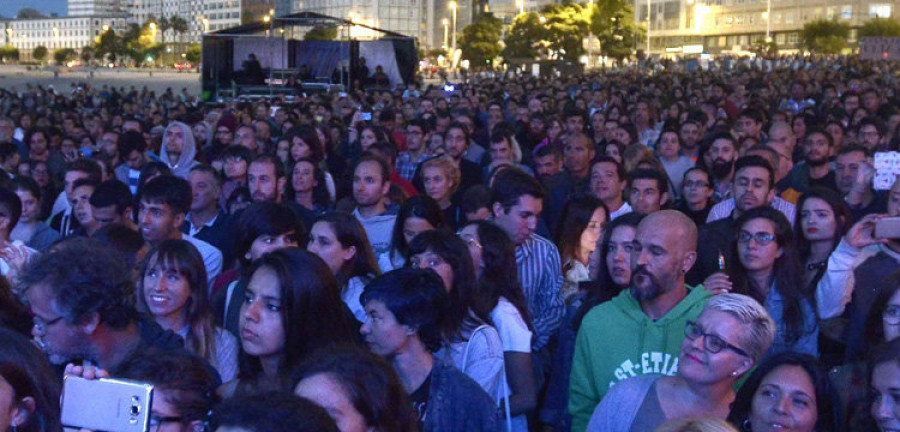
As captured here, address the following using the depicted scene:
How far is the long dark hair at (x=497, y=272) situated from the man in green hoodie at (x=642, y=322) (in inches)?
27.7

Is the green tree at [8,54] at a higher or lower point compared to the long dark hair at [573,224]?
higher

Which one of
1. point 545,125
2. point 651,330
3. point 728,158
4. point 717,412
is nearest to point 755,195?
point 728,158

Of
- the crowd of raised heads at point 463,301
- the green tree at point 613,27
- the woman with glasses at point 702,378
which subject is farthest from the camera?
the green tree at point 613,27

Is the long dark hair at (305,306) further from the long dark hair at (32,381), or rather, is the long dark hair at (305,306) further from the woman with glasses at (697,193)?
the woman with glasses at (697,193)

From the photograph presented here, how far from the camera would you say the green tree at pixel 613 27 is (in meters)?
57.3

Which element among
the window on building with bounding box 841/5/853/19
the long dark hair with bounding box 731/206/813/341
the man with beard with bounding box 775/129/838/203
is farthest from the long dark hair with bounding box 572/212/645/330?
the window on building with bounding box 841/5/853/19

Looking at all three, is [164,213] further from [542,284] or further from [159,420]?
[159,420]

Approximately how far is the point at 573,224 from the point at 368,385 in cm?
403

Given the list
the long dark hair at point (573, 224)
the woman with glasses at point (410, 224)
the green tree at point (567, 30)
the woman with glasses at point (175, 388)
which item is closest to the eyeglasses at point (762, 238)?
the long dark hair at point (573, 224)

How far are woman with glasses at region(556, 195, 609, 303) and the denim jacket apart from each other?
2947mm

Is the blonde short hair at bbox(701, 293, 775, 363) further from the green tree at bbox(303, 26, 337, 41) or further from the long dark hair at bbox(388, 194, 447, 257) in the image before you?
the green tree at bbox(303, 26, 337, 41)

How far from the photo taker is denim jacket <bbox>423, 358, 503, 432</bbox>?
4.07m

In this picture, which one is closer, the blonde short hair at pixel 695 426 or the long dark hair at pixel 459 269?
the blonde short hair at pixel 695 426

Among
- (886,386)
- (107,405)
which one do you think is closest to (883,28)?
(886,386)
